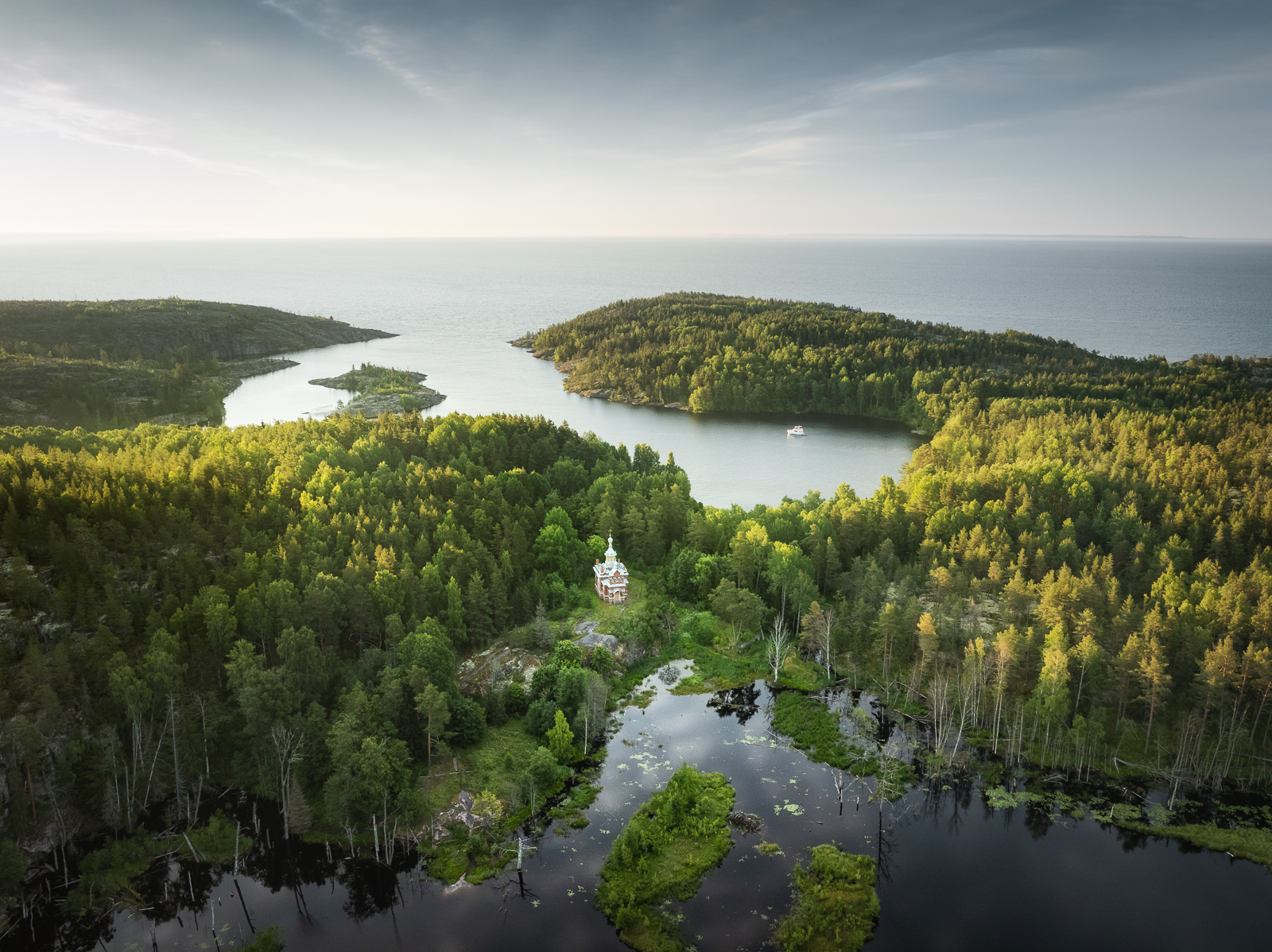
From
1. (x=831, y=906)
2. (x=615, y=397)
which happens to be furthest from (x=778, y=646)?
(x=615, y=397)

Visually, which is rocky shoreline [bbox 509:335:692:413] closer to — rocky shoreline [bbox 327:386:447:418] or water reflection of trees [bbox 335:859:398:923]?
rocky shoreline [bbox 327:386:447:418]

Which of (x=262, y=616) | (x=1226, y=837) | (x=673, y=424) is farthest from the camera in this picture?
(x=673, y=424)

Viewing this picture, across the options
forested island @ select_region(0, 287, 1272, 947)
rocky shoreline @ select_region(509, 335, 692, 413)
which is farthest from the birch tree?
rocky shoreline @ select_region(509, 335, 692, 413)

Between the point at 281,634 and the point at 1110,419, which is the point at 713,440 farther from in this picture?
the point at 281,634

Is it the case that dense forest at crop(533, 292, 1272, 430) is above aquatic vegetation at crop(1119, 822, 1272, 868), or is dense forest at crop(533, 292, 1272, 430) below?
above

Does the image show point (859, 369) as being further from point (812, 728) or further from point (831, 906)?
point (831, 906)

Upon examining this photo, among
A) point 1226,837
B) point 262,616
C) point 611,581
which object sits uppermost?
point 262,616

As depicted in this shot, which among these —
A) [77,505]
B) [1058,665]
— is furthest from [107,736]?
[1058,665]
